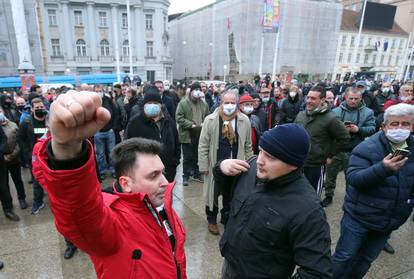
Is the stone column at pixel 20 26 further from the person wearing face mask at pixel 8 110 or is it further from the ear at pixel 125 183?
the ear at pixel 125 183

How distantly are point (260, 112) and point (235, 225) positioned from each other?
4.31 meters

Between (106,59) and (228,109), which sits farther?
(106,59)

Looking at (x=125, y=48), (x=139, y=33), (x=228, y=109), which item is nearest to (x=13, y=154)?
(x=228, y=109)

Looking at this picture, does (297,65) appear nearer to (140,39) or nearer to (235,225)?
(140,39)

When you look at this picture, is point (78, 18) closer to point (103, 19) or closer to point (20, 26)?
point (103, 19)

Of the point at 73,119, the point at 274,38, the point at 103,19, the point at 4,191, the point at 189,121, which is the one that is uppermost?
the point at 103,19

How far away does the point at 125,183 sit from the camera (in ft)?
5.19

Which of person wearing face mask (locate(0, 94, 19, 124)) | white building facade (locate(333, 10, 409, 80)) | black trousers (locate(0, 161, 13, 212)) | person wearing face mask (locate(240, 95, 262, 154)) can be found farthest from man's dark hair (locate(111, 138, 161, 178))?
white building facade (locate(333, 10, 409, 80))

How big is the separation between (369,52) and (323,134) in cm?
5466

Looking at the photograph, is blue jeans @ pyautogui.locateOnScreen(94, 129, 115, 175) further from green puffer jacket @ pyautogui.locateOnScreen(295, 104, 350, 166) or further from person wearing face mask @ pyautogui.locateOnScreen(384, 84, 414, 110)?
person wearing face mask @ pyautogui.locateOnScreen(384, 84, 414, 110)

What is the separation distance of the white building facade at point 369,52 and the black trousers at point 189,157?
44295 millimetres

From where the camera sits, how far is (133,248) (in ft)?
4.35

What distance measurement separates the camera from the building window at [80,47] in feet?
109

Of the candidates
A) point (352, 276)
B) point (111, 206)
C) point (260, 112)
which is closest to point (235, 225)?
point (111, 206)
